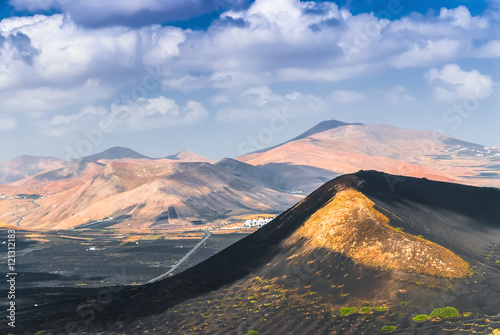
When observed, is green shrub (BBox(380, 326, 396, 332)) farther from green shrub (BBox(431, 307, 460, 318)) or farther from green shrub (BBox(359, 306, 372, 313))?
green shrub (BBox(431, 307, 460, 318))

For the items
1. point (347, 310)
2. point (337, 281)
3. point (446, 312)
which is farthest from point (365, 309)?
point (446, 312)

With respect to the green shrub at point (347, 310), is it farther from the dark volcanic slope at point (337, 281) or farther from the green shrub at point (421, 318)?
the green shrub at point (421, 318)

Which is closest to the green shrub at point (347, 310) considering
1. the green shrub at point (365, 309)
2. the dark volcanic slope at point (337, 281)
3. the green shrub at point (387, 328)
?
the dark volcanic slope at point (337, 281)

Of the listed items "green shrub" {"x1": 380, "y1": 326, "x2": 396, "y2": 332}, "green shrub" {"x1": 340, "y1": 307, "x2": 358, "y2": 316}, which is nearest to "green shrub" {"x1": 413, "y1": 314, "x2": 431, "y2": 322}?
"green shrub" {"x1": 380, "y1": 326, "x2": 396, "y2": 332}

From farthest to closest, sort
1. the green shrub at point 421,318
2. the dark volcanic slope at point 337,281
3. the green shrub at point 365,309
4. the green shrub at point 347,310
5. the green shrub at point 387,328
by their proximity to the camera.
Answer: the green shrub at point 347,310
the green shrub at point 365,309
the dark volcanic slope at point 337,281
the green shrub at point 421,318
the green shrub at point 387,328

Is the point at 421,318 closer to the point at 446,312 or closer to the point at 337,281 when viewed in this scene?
the point at 446,312
